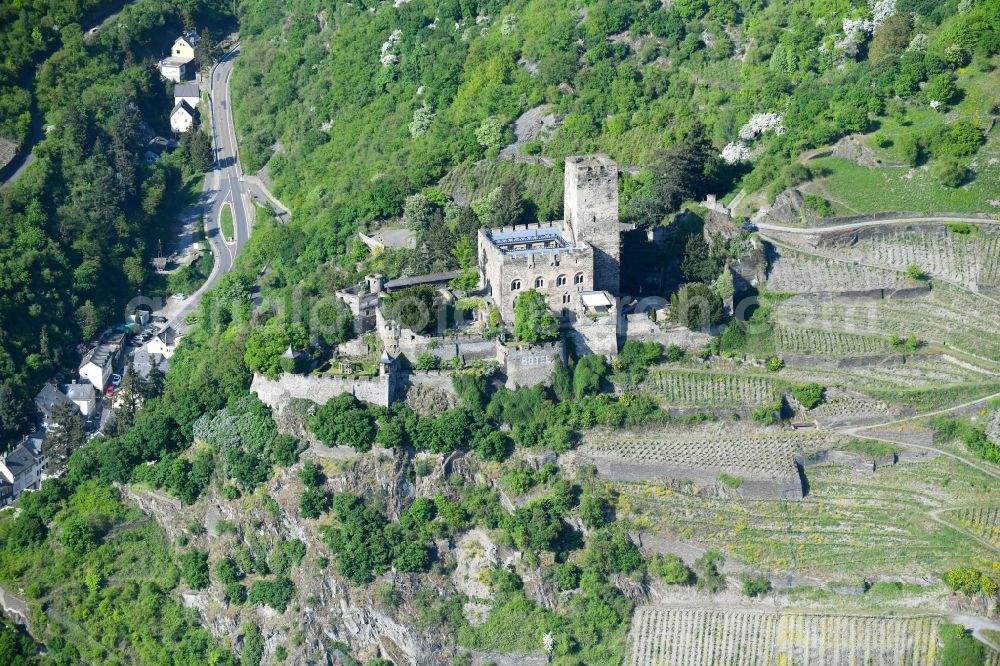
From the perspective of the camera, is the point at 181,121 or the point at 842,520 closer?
the point at 842,520

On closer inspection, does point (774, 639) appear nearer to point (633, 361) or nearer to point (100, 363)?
point (633, 361)

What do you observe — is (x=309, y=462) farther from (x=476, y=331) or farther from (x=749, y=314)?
(x=749, y=314)

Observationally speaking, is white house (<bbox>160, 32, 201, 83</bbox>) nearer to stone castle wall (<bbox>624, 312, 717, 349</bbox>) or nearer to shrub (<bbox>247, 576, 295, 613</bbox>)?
stone castle wall (<bbox>624, 312, 717, 349</bbox>)

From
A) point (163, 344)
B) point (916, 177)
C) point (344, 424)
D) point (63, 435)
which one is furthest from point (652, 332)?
point (63, 435)

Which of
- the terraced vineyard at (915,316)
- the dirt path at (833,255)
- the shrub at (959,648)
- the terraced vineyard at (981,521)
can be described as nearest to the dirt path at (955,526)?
the terraced vineyard at (981,521)

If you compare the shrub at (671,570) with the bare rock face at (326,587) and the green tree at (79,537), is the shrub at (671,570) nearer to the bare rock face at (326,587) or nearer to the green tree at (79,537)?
the bare rock face at (326,587)

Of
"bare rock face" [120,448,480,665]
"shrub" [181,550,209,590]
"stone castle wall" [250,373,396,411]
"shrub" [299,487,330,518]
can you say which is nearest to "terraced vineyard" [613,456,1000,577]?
"bare rock face" [120,448,480,665]

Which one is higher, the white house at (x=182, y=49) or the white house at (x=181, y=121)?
the white house at (x=182, y=49)

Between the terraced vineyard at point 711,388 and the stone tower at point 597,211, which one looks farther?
the stone tower at point 597,211
